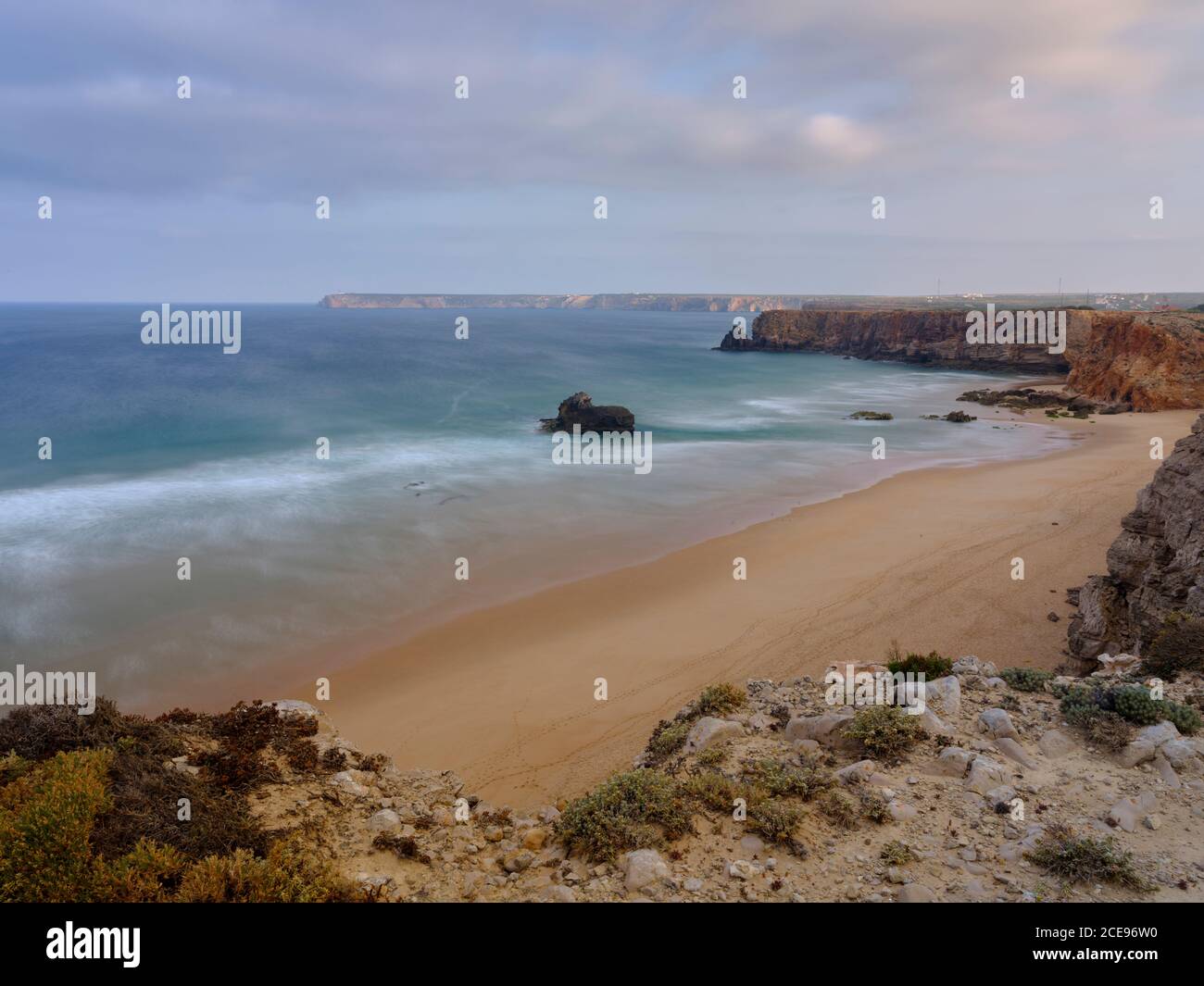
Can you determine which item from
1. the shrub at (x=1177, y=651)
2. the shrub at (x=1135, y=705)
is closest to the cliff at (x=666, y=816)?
the shrub at (x=1135, y=705)

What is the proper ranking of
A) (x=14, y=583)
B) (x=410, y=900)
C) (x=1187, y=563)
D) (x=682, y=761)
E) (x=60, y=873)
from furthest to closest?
(x=14, y=583) → (x=1187, y=563) → (x=682, y=761) → (x=410, y=900) → (x=60, y=873)

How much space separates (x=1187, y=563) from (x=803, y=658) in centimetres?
560

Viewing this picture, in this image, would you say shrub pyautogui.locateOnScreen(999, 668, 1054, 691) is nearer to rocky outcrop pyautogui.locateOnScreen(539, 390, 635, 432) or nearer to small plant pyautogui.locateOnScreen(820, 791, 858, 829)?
small plant pyautogui.locateOnScreen(820, 791, 858, 829)

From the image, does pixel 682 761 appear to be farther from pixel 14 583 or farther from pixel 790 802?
pixel 14 583

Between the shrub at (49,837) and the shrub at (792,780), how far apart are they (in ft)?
16.6

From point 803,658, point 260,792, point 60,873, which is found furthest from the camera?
point 803,658

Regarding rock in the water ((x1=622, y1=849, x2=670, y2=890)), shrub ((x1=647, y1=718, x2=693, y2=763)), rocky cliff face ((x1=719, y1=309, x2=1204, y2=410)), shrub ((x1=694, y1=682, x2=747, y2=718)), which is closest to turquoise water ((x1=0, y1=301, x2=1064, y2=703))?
shrub ((x1=647, y1=718, x2=693, y2=763))

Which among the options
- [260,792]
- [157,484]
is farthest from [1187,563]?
[157,484]

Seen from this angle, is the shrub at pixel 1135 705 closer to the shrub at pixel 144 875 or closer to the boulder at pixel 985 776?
the boulder at pixel 985 776

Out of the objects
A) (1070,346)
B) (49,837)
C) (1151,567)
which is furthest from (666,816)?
(1070,346)

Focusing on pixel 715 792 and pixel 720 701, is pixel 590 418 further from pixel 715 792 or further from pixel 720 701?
pixel 715 792

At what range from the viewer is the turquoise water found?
14.8m

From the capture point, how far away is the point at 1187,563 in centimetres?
1004

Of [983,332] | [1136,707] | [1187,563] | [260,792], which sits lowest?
[260,792]
